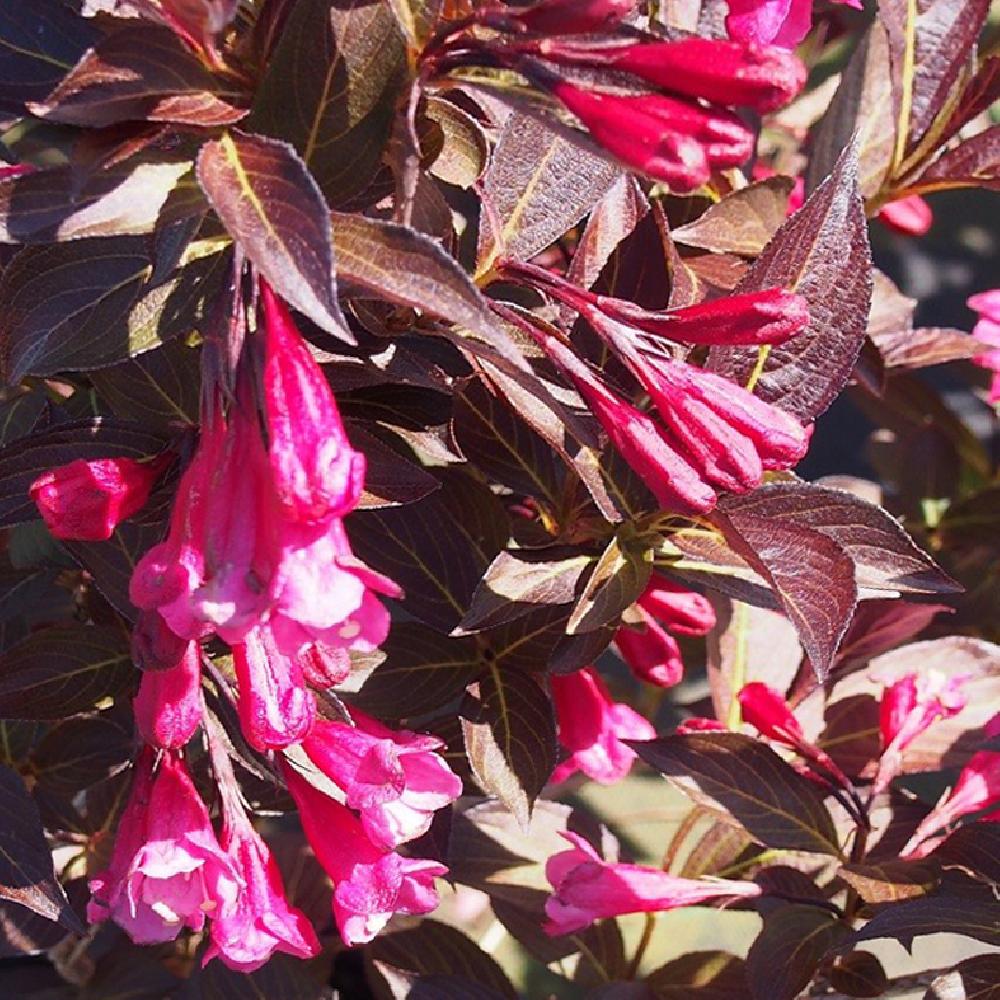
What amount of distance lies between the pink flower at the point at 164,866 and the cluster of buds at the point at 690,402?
342mm

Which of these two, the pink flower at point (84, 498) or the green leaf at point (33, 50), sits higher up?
the green leaf at point (33, 50)

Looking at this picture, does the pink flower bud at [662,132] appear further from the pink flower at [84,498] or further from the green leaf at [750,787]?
the green leaf at [750,787]

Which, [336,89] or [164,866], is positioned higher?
[336,89]

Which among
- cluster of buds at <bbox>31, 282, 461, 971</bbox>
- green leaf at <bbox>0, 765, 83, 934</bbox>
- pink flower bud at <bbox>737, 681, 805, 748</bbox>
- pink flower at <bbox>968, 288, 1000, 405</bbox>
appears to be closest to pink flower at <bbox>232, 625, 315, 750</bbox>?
cluster of buds at <bbox>31, 282, 461, 971</bbox>

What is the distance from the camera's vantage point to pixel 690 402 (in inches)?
28.4

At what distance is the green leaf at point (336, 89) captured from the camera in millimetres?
674

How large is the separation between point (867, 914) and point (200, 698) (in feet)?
1.84

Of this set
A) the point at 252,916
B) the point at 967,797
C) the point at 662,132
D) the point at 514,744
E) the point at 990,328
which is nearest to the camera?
the point at 662,132

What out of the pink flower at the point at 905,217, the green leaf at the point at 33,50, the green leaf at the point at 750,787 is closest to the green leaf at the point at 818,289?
the green leaf at the point at 750,787

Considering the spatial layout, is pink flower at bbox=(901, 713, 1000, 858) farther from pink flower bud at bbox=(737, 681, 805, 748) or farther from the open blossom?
the open blossom

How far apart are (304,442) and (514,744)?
0.41 metres

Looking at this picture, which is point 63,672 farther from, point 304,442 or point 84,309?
point 304,442

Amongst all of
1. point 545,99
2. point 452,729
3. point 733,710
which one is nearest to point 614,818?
point 733,710

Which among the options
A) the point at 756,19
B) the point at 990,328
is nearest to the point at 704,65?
the point at 756,19
